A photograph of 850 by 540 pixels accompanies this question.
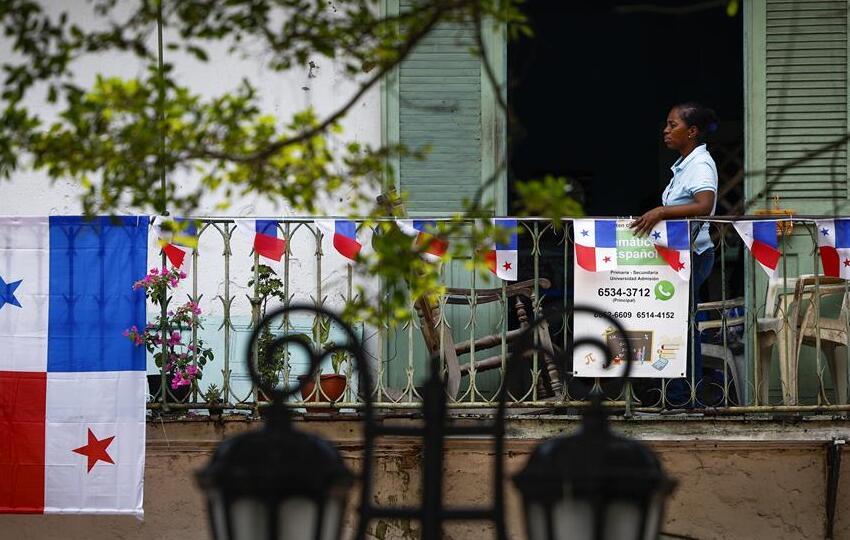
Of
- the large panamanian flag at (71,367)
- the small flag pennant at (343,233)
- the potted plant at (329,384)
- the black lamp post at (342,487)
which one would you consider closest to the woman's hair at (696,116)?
the small flag pennant at (343,233)

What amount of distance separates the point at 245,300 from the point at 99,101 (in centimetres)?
416

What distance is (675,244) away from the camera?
7742 millimetres

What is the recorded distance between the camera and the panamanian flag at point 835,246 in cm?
779

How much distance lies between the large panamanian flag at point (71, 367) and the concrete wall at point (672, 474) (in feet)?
1.04

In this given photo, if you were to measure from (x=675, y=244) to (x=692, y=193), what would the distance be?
382 millimetres

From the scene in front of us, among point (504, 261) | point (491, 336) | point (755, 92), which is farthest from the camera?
point (755, 92)

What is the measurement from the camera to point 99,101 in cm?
461

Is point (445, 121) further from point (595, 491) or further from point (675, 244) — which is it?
point (595, 491)

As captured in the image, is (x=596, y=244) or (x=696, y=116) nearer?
(x=596, y=244)

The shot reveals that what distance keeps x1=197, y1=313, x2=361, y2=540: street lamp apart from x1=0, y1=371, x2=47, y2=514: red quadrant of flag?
174 inches

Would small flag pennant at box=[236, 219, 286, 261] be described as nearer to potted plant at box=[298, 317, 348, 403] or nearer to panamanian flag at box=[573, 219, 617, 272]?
potted plant at box=[298, 317, 348, 403]

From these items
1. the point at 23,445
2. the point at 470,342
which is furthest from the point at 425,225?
the point at 23,445

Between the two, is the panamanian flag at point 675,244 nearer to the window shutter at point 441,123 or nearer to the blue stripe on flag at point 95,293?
the window shutter at point 441,123

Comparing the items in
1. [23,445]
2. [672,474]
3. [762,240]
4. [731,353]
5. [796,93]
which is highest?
[796,93]
